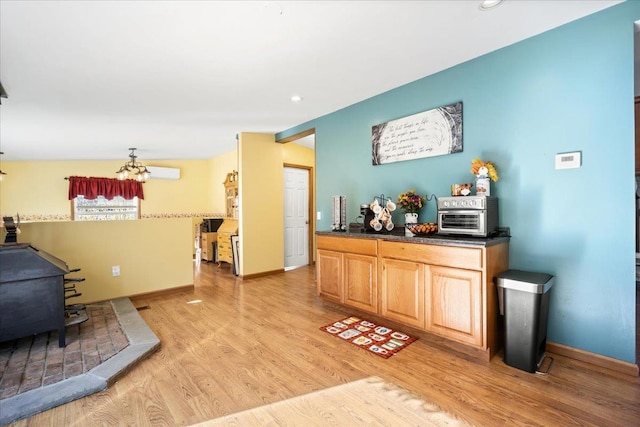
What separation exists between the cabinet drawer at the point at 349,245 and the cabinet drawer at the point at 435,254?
0.12 meters

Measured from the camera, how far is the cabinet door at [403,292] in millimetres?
2574

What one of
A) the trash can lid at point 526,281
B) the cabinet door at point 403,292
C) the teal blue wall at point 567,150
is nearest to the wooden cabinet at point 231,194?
the cabinet door at point 403,292

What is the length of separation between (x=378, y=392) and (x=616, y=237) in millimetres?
1945

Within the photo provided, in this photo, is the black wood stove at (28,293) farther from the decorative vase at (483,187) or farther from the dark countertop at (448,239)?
the decorative vase at (483,187)

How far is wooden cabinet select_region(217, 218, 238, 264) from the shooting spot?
586 centimetres

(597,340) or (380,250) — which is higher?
(380,250)

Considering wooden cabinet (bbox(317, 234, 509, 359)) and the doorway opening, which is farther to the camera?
the doorway opening

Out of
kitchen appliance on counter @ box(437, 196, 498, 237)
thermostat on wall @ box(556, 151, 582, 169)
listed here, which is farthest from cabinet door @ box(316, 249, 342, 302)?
thermostat on wall @ box(556, 151, 582, 169)

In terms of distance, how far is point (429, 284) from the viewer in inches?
98.4

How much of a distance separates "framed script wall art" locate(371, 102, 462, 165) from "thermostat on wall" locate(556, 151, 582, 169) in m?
0.77

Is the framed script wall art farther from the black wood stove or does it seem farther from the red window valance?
the red window valance

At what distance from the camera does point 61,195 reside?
6484 millimetres

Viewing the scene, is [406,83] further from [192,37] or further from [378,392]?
[378,392]

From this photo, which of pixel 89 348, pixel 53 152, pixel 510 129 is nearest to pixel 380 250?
pixel 510 129
